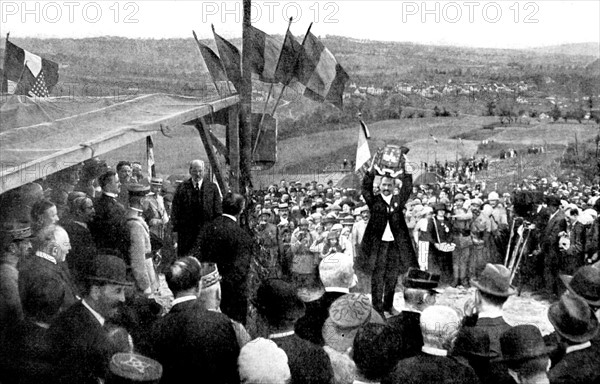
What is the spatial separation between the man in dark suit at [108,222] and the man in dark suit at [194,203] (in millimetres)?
1147

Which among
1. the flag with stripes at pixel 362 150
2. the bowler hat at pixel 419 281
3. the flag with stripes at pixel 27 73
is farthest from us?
the flag with stripes at pixel 27 73

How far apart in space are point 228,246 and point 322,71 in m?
3.10

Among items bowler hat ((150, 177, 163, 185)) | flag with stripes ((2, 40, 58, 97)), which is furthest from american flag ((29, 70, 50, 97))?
bowler hat ((150, 177, 163, 185))

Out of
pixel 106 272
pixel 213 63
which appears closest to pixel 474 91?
pixel 213 63

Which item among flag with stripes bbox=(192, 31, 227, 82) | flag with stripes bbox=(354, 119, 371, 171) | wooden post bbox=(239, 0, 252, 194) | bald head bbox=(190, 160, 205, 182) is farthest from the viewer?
flag with stripes bbox=(192, 31, 227, 82)

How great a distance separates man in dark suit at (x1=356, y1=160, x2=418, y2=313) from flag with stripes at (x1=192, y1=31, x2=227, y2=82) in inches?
98.8

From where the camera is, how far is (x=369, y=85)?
30.8ft

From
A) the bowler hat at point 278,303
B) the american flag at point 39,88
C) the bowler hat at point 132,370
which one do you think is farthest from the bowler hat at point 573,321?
the american flag at point 39,88

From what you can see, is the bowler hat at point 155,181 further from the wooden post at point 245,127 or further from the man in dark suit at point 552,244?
the man in dark suit at point 552,244

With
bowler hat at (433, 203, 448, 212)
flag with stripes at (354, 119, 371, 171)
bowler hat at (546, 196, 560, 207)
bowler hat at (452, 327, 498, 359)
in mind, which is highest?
flag with stripes at (354, 119, 371, 171)

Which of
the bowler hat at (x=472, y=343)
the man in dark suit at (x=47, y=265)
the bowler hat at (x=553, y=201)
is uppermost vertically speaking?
the man in dark suit at (x=47, y=265)

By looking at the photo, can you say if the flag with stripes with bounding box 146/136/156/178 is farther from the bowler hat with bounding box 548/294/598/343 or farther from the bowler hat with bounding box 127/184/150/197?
the bowler hat with bounding box 548/294/598/343

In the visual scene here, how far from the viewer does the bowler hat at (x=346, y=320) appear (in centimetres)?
478

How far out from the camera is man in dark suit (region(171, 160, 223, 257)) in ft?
27.5
